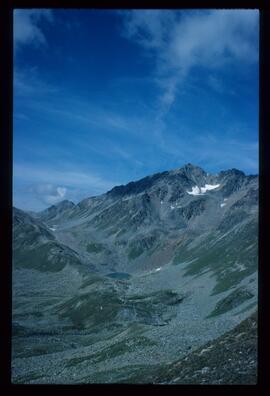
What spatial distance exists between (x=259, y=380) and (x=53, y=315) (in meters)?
101

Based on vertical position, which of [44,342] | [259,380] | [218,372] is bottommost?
[44,342]

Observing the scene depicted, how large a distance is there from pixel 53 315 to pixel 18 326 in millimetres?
12831
